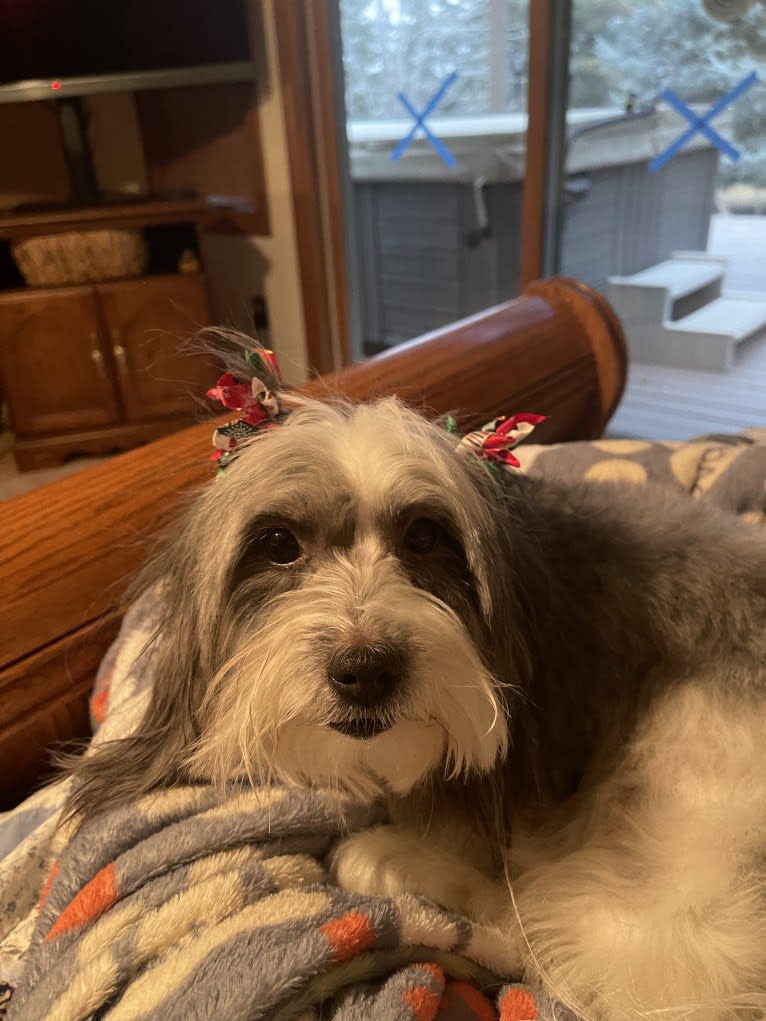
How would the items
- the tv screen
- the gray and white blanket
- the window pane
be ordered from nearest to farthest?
the gray and white blanket, the tv screen, the window pane

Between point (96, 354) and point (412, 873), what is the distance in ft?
9.90

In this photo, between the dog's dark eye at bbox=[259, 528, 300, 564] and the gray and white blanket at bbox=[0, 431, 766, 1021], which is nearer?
the gray and white blanket at bbox=[0, 431, 766, 1021]

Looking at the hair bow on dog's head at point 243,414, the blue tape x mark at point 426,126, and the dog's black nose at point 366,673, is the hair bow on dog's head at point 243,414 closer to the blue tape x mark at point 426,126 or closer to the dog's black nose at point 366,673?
the dog's black nose at point 366,673

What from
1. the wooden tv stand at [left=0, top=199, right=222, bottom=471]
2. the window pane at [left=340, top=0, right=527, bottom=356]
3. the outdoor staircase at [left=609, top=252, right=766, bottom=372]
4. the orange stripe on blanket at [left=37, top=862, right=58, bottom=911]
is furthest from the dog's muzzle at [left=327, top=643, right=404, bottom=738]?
the window pane at [left=340, top=0, right=527, bottom=356]

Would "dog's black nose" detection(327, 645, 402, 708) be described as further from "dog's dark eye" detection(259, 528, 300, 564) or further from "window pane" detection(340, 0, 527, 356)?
"window pane" detection(340, 0, 527, 356)

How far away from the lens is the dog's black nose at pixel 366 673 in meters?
0.86

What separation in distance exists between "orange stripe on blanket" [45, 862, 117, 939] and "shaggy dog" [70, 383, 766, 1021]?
0.12 m

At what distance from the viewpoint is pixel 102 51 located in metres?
3.44

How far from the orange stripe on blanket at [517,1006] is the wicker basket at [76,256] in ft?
10.7

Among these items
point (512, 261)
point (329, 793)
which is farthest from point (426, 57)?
point (329, 793)

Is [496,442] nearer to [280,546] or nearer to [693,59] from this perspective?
[280,546]

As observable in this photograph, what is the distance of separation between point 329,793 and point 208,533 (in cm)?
36

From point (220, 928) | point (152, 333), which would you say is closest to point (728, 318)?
point (152, 333)

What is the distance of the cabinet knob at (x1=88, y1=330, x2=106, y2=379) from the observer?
3.54 m
